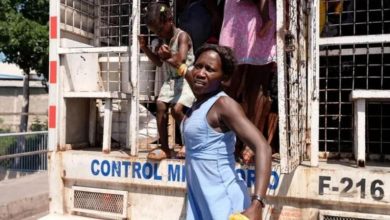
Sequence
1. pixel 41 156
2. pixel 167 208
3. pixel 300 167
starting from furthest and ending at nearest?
pixel 41 156
pixel 167 208
pixel 300 167

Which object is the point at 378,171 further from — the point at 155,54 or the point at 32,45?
the point at 32,45

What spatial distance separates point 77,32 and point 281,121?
80.2 inches

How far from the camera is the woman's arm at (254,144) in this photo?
176 cm

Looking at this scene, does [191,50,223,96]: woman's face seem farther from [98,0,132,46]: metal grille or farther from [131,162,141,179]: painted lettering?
[98,0,132,46]: metal grille

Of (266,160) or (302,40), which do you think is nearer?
(266,160)

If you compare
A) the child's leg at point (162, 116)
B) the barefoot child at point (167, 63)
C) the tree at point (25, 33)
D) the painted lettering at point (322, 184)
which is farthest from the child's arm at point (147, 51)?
the tree at point (25, 33)

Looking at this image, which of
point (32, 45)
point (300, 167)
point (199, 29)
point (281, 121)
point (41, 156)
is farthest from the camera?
point (32, 45)

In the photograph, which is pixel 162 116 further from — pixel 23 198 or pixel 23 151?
pixel 23 151

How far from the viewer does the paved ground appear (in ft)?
19.5

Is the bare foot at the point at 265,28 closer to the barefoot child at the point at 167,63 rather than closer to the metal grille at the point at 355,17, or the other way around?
the barefoot child at the point at 167,63

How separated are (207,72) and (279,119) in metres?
0.64

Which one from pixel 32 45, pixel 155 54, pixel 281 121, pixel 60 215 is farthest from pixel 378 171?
pixel 32 45

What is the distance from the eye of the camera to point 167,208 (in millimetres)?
2918

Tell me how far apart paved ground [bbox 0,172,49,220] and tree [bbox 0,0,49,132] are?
2111 millimetres
